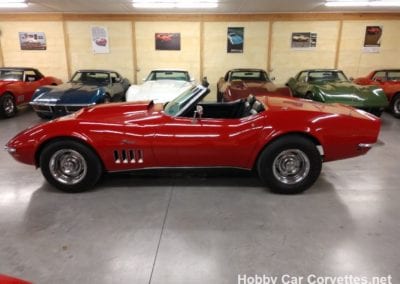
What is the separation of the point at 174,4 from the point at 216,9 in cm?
156

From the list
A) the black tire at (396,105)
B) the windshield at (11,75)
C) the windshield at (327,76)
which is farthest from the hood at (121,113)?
the black tire at (396,105)

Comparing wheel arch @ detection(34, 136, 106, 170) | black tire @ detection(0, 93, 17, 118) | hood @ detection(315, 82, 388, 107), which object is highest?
hood @ detection(315, 82, 388, 107)

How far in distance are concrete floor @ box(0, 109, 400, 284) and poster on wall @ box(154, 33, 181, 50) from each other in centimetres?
762

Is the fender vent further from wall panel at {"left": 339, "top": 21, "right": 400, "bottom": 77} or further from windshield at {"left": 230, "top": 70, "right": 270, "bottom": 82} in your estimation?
wall panel at {"left": 339, "top": 21, "right": 400, "bottom": 77}

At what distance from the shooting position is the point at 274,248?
101 inches

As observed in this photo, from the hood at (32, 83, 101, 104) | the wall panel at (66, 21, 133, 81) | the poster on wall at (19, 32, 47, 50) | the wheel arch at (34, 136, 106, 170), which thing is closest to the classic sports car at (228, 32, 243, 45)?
the wall panel at (66, 21, 133, 81)

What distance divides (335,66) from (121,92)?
7.40 metres

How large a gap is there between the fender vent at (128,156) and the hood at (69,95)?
140 inches

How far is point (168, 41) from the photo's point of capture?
1067 centimetres

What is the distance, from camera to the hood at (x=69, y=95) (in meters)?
6.53

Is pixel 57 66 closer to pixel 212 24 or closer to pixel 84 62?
pixel 84 62

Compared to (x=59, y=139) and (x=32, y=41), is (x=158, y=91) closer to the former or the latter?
(x=59, y=139)

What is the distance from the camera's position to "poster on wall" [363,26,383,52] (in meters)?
10.4

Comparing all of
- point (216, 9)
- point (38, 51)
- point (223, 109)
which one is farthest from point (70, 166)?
point (38, 51)
